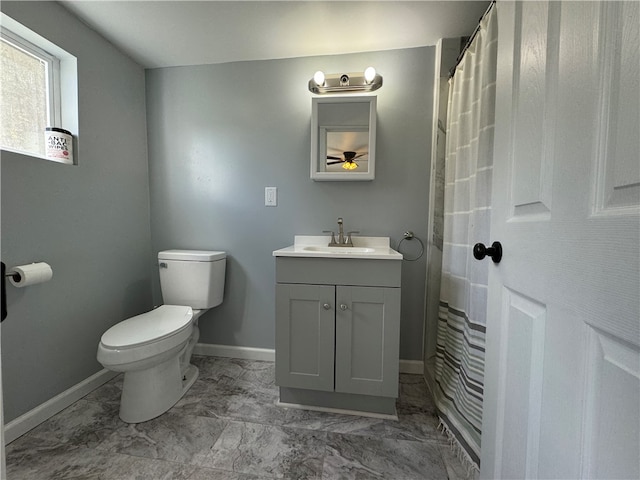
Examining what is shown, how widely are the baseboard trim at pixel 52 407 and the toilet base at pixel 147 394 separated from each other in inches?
12.7

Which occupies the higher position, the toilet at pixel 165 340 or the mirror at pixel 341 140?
the mirror at pixel 341 140

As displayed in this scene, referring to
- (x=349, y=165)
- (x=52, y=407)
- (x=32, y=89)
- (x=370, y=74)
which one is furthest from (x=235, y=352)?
(x=370, y=74)

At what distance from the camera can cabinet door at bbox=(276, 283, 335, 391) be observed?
1.24 m

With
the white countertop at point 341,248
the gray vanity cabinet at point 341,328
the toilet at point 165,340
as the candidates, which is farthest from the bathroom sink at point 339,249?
the toilet at point 165,340

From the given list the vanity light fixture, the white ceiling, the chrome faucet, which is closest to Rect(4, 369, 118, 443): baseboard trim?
the chrome faucet

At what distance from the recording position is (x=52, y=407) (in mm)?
1244

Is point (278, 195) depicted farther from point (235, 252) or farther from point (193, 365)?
point (193, 365)

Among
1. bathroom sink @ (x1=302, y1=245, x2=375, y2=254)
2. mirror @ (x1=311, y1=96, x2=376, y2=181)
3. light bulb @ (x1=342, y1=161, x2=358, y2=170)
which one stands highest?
mirror @ (x1=311, y1=96, x2=376, y2=181)

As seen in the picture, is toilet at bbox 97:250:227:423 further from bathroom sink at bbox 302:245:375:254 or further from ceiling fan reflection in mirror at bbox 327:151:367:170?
ceiling fan reflection in mirror at bbox 327:151:367:170

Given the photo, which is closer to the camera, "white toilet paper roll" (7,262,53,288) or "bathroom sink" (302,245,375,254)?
"white toilet paper roll" (7,262,53,288)

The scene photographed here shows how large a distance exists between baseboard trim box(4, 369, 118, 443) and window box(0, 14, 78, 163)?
48.2 inches

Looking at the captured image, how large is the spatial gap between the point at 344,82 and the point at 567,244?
1473 millimetres

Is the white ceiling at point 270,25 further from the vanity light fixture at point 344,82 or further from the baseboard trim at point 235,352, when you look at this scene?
the baseboard trim at point 235,352

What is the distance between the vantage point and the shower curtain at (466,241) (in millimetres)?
1031
